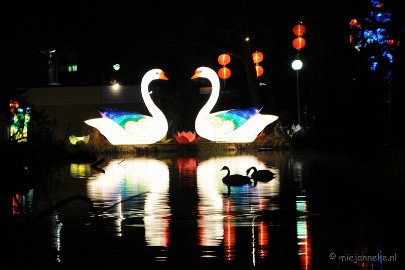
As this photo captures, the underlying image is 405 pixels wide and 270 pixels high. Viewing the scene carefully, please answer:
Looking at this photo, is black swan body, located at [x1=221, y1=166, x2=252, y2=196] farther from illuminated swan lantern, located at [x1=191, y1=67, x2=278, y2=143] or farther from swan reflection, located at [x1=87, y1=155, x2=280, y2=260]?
illuminated swan lantern, located at [x1=191, y1=67, x2=278, y2=143]

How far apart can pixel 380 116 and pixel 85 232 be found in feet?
46.0

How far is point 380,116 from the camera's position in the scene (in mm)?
26297

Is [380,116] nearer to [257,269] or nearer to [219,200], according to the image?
[219,200]

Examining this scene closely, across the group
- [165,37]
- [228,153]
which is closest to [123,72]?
[165,37]

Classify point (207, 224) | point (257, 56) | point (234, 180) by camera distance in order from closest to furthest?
→ point (207, 224), point (234, 180), point (257, 56)

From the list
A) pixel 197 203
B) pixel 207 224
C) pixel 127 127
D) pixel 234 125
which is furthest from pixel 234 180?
pixel 127 127

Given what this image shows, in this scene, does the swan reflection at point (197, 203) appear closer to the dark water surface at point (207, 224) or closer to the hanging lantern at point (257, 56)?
the dark water surface at point (207, 224)

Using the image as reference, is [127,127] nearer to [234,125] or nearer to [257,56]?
[234,125]

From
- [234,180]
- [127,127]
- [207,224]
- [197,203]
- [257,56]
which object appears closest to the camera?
[207,224]

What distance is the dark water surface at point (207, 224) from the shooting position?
1182 cm

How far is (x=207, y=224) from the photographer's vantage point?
1488 centimetres

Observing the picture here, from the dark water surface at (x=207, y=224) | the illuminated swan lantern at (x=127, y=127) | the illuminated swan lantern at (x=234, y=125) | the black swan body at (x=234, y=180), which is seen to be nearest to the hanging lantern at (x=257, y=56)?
the illuminated swan lantern at (x=234, y=125)

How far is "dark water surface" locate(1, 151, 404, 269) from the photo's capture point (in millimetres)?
11820

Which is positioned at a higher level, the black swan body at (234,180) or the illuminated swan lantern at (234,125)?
the illuminated swan lantern at (234,125)
